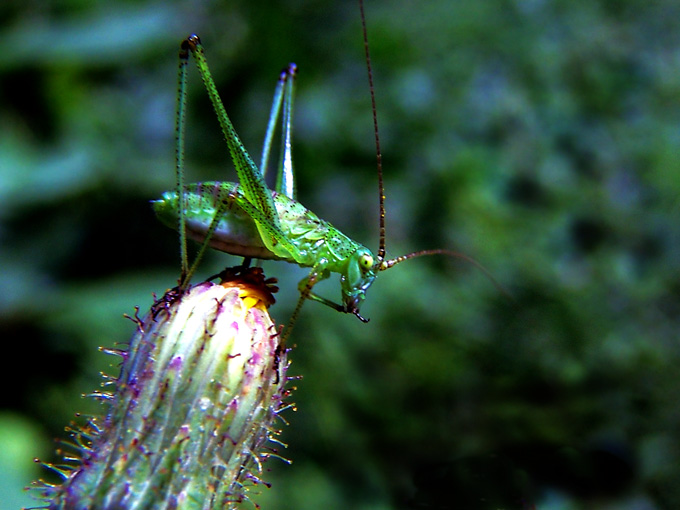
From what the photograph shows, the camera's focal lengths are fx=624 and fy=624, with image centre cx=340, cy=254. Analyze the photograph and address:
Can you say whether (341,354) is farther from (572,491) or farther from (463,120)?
(463,120)

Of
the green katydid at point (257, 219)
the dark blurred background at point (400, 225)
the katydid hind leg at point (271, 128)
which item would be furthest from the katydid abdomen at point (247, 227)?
the dark blurred background at point (400, 225)

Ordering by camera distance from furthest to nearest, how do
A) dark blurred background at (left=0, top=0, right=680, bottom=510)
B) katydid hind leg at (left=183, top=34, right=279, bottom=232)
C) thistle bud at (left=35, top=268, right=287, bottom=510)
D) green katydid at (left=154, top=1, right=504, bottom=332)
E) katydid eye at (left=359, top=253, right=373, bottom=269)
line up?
dark blurred background at (left=0, top=0, right=680, bottom=510) < katydid eye at (left=359, top=253, right=373, bottom=269) < katydid hind leg at (left=183, top=34, right=279, bottom=232) < green katydid at (left=154, top=1, right=504, bottom=332) < thistle bud at (left=35, top=268, right=287, bottom=510)

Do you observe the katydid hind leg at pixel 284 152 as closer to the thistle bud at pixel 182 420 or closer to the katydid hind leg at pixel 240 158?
the katydid hind leg at pixel 240 158

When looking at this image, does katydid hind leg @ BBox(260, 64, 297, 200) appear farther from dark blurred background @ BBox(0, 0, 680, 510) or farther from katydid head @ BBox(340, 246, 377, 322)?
dark blurred background @ BBox(0, 0, 680, 510)

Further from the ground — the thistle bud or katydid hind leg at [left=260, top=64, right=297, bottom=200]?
katydid hind leg at [left=260, top=64, right=297, bottom=200]

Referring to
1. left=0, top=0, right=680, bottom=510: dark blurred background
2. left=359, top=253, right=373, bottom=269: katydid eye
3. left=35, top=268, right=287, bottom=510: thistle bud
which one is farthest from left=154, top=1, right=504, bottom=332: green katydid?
left=0, top=0, right=680, bottom=510: dark blurred background

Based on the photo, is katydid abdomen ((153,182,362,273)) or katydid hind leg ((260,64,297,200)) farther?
katydid hind leg ((260,64,297,200))

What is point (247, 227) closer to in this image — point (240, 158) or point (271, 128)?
point (240, 158)

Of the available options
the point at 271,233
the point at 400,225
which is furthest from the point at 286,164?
the point at 400,225
